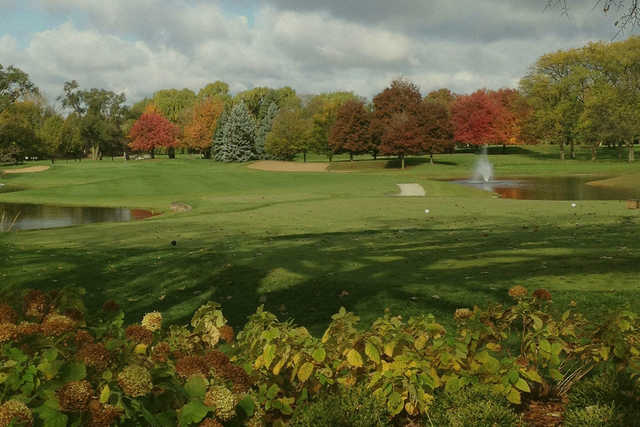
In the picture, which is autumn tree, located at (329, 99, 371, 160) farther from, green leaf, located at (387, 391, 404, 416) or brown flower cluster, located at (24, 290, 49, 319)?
green leaf, located at (387, 391, 404, 416)

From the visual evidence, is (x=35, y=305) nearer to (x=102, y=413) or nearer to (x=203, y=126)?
(x=102, y=413)

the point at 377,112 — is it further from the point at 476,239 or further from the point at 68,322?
the point at 68,322

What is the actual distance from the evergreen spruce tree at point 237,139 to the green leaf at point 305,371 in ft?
300

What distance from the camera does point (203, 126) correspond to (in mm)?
107125

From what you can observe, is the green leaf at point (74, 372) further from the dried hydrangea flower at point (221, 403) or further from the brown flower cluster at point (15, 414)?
the dried hydrangea flower at point (221, 403)

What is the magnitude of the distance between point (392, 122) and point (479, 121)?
26.8 meters

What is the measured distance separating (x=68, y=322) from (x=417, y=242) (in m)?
10.3

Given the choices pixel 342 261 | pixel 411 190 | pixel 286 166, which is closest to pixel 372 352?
pixel 342 261

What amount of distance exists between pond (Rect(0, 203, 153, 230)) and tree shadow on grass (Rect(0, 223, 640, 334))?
50.8ft

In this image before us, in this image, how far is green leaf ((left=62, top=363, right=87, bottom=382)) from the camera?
2660 millimetres

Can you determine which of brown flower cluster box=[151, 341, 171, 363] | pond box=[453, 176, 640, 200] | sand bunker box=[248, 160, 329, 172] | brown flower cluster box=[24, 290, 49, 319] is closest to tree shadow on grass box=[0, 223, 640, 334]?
brown flower cluster box=[24, 290, 49, 319]

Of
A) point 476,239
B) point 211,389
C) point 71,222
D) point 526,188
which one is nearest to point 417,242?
point 476,239

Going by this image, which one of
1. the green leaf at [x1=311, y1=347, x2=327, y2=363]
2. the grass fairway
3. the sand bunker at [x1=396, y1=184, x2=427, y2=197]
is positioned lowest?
the sand bunker at [x1=396, y1=184, x2=427, y2=197]

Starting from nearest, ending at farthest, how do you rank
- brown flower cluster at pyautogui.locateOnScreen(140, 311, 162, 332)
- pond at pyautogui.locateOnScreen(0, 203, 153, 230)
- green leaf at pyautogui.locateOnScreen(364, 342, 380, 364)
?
1. green leaf at pyautogui.locateOnScreen(364, 342, 380, 364)
2. brown flower cluster at pyautogui.locateOnScreen(140, 311, 162, 332)
3. pond at pyautogui.locateOnScreen(0, 203, 153, 230)
